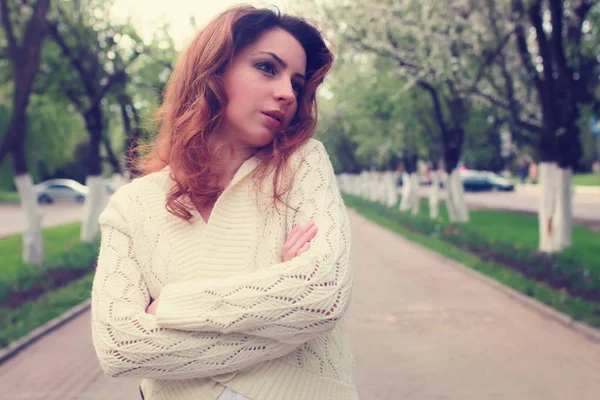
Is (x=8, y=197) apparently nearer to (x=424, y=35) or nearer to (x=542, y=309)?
(x=424, y=35)

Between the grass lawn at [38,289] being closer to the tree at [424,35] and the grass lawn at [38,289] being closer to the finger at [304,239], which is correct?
the finger at [304,239]

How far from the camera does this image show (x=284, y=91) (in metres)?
1.68

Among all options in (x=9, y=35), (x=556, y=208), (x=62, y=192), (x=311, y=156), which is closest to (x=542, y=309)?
(x=556, y=208)

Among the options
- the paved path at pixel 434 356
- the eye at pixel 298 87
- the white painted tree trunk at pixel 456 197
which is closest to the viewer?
the eye at pixel 298 87

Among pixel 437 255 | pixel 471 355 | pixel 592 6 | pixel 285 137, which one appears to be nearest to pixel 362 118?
pixel 437 255

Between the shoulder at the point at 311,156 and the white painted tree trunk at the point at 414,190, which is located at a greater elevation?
the shoulder at the point at 311,156

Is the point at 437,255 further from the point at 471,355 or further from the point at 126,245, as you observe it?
the point at 126,245

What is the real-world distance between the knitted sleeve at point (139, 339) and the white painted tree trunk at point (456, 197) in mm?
16071

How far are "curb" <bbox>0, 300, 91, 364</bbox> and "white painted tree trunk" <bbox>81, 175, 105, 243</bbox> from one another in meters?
6.81

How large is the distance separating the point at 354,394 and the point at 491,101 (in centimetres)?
1126

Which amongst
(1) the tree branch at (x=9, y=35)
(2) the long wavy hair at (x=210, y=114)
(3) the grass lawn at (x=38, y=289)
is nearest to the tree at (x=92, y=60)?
(3) the grass lawn at (x=38, y=289)

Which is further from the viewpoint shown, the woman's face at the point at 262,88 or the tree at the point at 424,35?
the tree at the point at 424,35

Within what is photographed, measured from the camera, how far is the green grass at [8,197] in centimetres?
4253

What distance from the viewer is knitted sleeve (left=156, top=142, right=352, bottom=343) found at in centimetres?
140
